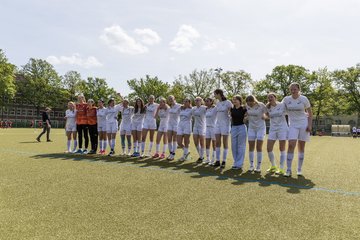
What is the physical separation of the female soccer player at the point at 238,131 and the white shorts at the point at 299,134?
1431 mm

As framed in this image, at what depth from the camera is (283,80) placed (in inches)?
2835

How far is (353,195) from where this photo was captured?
5.99 meters

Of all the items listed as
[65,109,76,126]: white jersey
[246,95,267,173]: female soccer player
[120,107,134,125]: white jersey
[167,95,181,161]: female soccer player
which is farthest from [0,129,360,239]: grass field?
[65,109,76,126]: white jersey

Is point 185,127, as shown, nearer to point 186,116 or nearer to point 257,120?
point 186,116

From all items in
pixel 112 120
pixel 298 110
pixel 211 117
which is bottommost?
pixel 112 120

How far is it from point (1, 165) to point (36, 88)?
84.3m

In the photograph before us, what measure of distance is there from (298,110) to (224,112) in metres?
2.27

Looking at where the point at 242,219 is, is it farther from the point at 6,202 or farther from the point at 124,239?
the point at 6,202

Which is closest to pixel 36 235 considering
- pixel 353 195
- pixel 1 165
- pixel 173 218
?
pixel 173 218

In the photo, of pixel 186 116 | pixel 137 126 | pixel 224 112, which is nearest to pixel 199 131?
pixel 186 116

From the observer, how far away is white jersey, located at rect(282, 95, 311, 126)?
8.09m

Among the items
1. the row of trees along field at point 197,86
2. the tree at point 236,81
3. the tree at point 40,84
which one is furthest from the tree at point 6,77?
the tree at point 236,81

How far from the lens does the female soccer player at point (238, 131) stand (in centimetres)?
909

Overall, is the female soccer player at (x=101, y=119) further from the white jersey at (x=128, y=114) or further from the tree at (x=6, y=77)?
the tree at (x=6, y=77)
